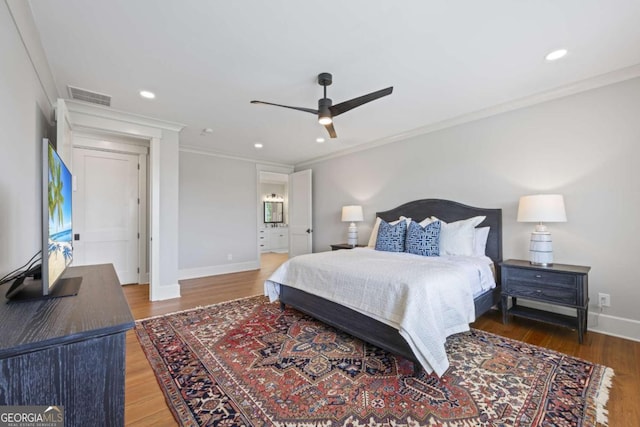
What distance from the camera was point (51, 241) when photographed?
4.00 ft

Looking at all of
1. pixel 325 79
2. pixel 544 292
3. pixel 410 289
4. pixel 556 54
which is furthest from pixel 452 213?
pixel 325 79

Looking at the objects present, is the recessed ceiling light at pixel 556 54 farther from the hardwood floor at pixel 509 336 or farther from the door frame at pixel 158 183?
the door frame at pixel 158 183

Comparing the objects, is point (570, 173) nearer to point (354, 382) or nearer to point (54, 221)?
point (354, 382)

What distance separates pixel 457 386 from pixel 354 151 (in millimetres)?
4136

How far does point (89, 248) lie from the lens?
4344 millimetres

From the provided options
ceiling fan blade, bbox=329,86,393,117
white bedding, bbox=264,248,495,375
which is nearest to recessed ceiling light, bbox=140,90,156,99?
ceiling fan blade, bbox=329,86,393,117

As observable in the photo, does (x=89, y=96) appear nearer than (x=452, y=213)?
Yes

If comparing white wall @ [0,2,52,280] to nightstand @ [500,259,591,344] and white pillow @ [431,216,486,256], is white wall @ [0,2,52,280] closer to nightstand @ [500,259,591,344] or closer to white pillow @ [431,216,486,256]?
white pillow @ [431,216,486,256]

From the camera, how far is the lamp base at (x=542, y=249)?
2805mm

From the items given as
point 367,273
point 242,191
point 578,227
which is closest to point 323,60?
point 367,273

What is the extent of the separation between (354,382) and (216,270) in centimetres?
432

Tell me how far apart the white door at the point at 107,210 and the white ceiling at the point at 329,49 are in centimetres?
152

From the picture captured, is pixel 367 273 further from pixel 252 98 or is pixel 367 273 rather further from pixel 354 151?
pixel 354 151

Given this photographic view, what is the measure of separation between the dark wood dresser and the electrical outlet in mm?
3875
